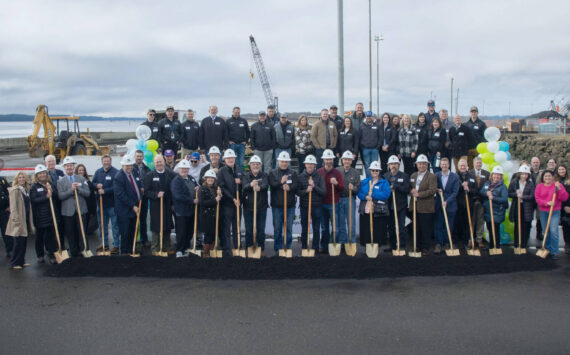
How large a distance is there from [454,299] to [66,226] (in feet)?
22.8

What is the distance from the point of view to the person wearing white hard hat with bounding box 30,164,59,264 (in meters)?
8.03

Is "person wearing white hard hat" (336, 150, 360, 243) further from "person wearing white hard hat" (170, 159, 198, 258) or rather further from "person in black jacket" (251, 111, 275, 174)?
"person in black jacket" (251, 111, 275, 174)

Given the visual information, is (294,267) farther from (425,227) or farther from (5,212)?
(5,212)

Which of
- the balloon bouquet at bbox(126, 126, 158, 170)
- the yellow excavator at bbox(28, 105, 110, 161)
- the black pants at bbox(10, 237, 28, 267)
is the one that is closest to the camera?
the black pants at bbox(10, 237, 28, 267)

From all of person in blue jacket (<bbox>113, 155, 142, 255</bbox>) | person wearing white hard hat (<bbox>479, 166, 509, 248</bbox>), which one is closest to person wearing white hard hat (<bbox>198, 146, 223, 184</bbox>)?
person in blue jacket (<bbox>113, 155, 142, 255</bbox>)

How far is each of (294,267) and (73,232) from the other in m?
4.34

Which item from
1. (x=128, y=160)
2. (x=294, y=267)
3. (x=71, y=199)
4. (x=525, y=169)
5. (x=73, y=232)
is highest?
(x=128, y=160)

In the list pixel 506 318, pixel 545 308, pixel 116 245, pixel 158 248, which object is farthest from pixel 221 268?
pixel 545 308

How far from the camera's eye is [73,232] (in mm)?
8469

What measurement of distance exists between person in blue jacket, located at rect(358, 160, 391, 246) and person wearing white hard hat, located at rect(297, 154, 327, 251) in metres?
0.84

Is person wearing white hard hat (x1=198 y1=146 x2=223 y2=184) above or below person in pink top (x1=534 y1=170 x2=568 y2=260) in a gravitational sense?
above

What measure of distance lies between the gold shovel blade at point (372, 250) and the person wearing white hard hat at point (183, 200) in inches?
133

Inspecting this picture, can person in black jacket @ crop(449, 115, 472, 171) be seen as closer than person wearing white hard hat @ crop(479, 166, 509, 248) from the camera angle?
No

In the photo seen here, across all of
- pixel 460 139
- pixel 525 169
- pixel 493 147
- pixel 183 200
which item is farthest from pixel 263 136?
pixel 525 169
